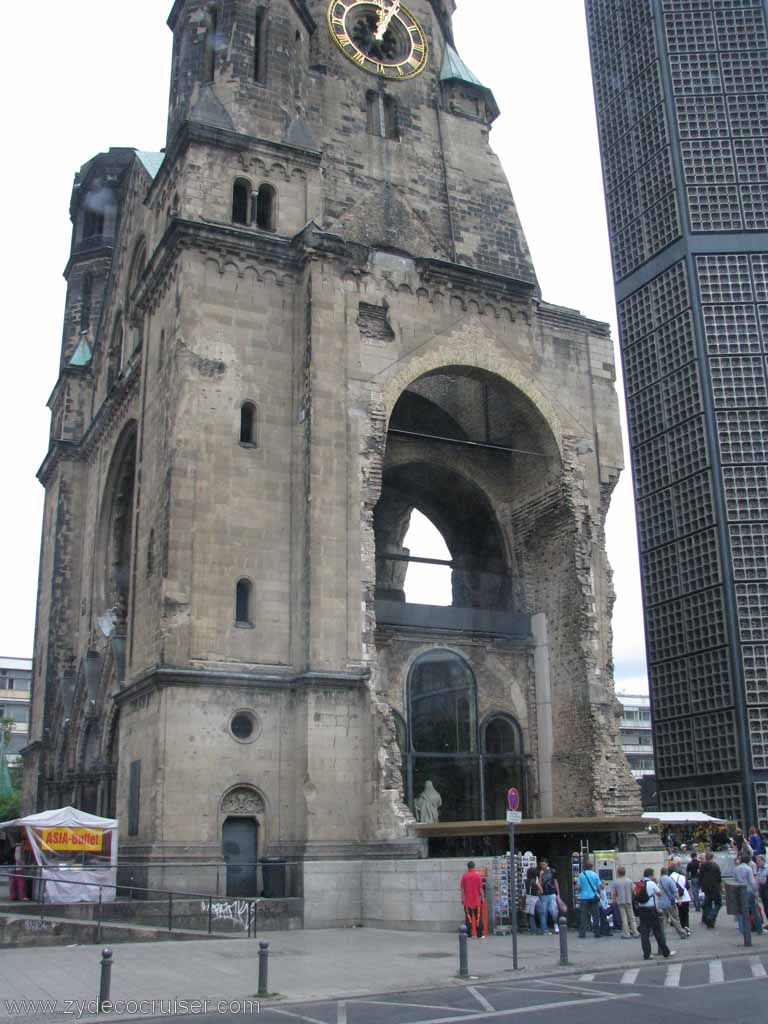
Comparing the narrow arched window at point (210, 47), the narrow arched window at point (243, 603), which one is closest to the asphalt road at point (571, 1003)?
the narrow arched window at point (243, 603)

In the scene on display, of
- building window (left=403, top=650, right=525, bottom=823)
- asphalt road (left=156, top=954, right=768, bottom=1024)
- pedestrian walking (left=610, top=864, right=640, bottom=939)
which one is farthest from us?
building window (left=403, top=650, right=525, bottom=823)

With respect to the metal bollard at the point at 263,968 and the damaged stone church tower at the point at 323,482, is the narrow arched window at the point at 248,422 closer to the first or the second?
the damaged stone church tower at the point at 323,482

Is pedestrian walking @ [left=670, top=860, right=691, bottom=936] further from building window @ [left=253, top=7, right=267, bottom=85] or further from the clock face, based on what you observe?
the clock face

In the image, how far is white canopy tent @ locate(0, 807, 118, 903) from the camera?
76.6ft

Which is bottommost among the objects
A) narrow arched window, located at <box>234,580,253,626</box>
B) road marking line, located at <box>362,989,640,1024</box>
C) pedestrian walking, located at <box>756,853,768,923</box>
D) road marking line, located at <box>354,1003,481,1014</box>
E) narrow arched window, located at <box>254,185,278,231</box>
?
road marking line, located at <box>354,1003,481,1014</box>

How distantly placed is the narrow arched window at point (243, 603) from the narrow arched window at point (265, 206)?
1058cm

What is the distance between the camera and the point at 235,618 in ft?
87.4

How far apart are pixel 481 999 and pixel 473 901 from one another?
7.72m

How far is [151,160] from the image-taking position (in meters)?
37.3

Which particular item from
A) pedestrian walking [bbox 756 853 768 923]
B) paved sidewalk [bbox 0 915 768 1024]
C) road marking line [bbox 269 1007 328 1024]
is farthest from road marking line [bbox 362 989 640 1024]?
pedestrian walking [bbox 756 853 768 923]

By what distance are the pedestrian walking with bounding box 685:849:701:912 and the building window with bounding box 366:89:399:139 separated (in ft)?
A: 78.8

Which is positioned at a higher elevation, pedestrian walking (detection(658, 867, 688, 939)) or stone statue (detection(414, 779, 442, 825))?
stone statue (detection(414, 779, 442, 825))

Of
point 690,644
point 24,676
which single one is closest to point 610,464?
point 690,644

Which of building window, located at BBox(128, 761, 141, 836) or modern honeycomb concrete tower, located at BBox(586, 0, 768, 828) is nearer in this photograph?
building window, located at BBox(128, 761, 141, 836)
